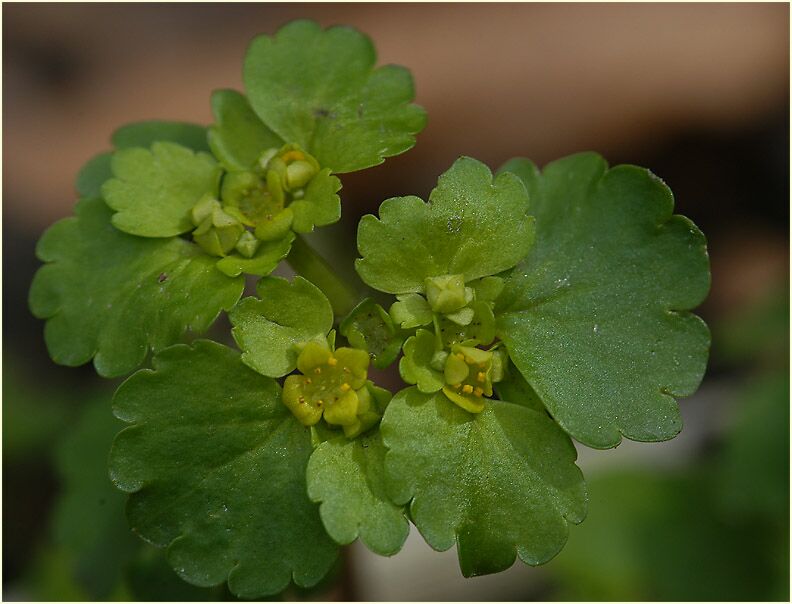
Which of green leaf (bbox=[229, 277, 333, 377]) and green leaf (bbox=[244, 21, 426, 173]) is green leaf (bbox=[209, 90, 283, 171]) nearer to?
green leaf (bbox=[244, 21, 426, 173])

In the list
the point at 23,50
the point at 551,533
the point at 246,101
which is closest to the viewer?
the point at 551,533

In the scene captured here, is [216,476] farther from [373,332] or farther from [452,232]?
[452,232]

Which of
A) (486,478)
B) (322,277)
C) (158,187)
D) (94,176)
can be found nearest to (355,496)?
(486,478)

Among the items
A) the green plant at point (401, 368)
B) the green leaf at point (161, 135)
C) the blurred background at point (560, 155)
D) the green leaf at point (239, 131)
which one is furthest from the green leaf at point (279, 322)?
the blurred background at point (560, 155)

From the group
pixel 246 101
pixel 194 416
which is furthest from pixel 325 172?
pixel 194 416

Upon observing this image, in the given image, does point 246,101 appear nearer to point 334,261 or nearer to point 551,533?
point 551,533

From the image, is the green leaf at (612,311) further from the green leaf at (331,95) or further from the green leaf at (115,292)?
the green leaf at (115,292)
